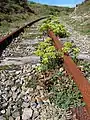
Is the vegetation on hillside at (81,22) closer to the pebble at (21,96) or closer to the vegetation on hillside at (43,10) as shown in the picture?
the pebble at (21,96)

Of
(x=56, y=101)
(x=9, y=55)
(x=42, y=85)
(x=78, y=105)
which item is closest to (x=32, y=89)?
(x=42, y=85)

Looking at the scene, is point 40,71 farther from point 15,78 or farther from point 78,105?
point 78,105

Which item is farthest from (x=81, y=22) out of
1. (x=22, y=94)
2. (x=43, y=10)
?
(x=43, y=10)

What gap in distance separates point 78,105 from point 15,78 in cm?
169

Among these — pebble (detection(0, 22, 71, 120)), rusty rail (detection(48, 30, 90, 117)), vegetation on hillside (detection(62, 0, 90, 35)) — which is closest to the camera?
rusty rail (detection(48, 30, 90, 117))

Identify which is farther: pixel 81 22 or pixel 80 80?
pixel 81 22

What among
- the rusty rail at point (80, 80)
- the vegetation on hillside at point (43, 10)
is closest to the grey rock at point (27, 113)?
the rusty rail at point (80, 80)

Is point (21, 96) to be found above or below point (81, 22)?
below

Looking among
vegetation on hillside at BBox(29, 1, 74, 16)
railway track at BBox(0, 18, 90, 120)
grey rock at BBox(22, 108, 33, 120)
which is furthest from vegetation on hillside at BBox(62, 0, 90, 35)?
vegetation on hillside at BBox(29, 1, 74, 16)

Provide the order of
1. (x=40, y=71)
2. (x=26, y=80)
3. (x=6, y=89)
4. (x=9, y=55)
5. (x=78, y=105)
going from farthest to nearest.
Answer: (x=9, y=55) → (x=40, y=71) → (x=26, y=80) → (x=6, y=89) → (x=78, y=105)

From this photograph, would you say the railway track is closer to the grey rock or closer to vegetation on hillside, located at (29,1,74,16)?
the grey rock

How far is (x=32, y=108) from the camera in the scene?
437 centimetres

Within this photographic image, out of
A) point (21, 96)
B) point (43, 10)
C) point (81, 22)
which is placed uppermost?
point (43, 10)

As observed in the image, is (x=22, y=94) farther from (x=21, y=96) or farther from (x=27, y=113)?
(x=27, y=113)
